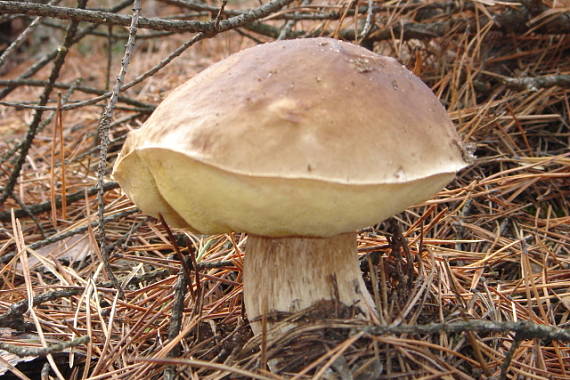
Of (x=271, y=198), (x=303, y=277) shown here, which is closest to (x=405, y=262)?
(x=303, y=277)

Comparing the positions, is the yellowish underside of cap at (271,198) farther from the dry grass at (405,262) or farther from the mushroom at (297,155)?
the dry grass at (405,262)

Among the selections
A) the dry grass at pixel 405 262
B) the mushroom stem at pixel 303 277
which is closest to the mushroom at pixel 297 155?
the mushroom stem at pixel 303 277

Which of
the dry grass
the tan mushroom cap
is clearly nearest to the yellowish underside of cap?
the tan mushroom cap

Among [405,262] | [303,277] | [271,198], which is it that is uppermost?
[271,198]

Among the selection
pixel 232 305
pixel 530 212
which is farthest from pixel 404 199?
pixel 530 212

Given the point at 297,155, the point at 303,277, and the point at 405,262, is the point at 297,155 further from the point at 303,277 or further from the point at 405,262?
the point at 405,262

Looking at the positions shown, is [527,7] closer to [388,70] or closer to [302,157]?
[388,70]
